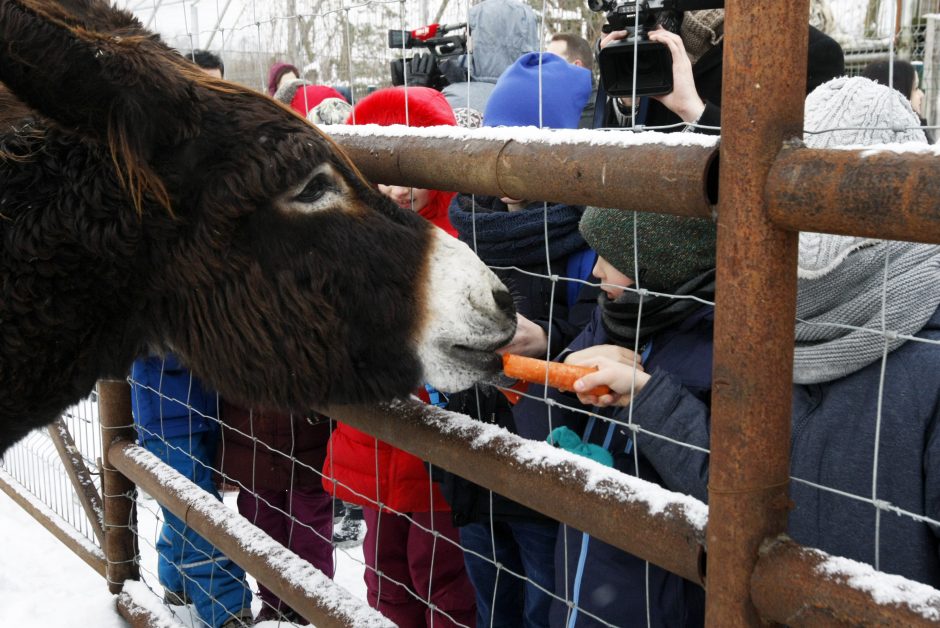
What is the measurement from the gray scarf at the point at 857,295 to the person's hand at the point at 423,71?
10.2 feet

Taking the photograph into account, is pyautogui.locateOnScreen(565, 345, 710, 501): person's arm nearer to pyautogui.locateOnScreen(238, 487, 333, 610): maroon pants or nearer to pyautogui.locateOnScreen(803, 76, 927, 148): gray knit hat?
pyautogui.locateOnScreen(803, 76, 927, 148): gray knit hat

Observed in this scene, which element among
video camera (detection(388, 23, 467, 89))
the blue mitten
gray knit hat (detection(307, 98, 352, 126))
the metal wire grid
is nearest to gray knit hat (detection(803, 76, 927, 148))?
the blue mitten

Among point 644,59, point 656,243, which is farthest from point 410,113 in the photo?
point 656,243

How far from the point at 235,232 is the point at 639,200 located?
897 mm

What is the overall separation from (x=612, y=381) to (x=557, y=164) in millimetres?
443

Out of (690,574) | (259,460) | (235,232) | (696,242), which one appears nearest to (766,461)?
(690,574)

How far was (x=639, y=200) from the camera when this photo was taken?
1256mm

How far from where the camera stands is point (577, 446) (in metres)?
1.80

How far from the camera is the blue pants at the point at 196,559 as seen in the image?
3432 mm

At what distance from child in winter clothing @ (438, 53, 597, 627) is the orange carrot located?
332 mm

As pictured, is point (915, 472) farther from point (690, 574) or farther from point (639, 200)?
point (639, 200)

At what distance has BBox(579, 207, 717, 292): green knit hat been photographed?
1.70 meters

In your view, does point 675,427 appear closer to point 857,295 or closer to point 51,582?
point 857,295

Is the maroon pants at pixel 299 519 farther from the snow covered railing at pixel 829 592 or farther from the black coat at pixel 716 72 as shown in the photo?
the snow covered railing at pixel 829 592
